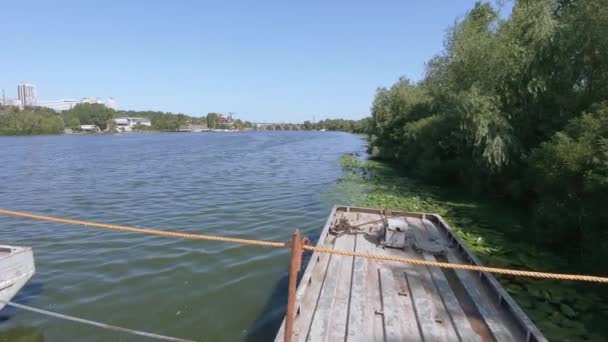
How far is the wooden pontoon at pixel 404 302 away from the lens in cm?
387

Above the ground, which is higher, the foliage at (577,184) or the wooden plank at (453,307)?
the foliage at (577,184)

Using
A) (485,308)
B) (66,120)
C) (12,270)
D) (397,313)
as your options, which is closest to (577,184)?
(485,308)

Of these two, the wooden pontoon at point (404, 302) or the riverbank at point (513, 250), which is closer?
the wooden pontoon at point (404, 302)

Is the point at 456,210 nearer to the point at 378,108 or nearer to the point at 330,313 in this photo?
the point at 330,313

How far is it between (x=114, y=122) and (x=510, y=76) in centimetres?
14501

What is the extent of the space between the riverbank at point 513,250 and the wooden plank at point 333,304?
291cm

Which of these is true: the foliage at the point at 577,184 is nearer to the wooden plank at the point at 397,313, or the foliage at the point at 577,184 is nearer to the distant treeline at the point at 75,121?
the wooden plank at the point at 397,313

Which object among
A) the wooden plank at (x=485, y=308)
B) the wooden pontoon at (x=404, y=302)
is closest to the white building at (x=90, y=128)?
the wooden pontoon at (x=404, y=302)

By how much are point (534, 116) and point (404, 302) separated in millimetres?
12322

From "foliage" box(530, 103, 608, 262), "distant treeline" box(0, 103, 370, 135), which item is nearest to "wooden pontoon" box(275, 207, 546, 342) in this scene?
"foliage" box(530, 103, 608, 262)

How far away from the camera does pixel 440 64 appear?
2017 cm

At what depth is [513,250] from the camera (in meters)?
8.60

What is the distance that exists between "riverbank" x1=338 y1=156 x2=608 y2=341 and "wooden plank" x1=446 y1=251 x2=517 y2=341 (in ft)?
3.75

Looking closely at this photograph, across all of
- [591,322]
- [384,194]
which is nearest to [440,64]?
[384,194]
